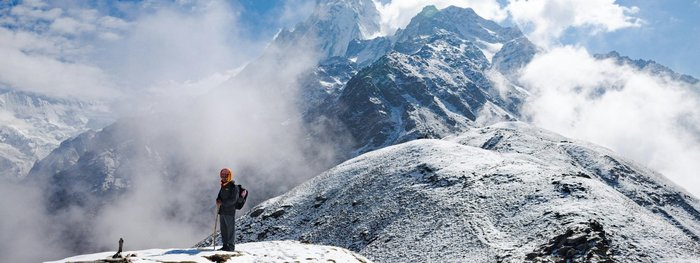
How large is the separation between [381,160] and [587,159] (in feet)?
225

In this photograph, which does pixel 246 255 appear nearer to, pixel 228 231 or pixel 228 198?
pixel 228 231

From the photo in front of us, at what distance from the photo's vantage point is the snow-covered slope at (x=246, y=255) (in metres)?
17.6

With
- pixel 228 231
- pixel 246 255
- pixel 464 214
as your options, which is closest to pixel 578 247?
pixel 464 214

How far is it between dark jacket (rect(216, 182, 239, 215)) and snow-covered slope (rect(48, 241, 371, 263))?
6.15 ft

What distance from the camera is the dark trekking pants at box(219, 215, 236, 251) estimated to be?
68.1 feet

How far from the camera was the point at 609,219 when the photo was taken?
39375mm

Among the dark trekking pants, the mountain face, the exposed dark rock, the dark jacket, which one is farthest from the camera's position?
the mountain face

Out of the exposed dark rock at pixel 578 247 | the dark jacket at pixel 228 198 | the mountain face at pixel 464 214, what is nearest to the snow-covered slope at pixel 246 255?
the dark jacket at pixel 228 198

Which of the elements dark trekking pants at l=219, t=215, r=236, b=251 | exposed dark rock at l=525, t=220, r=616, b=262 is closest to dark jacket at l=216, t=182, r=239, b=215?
dark trekking pants at l=219, t=215, r=236, b=251

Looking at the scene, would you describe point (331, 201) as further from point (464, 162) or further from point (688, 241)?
point (688, 241)

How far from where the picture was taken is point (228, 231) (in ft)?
68.9

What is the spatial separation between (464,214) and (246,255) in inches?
1268

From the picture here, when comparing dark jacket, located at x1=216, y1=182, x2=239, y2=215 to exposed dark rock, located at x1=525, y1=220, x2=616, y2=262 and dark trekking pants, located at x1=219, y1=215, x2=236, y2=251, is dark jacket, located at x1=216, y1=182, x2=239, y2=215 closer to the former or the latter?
dark trekking pants, located at x1=219, y1=215, x2=236, y2=251

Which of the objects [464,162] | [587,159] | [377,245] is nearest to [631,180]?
[587,159]
